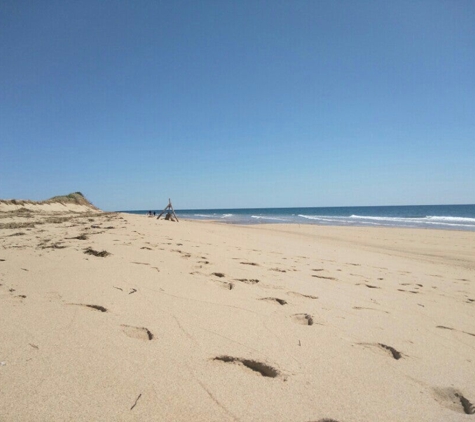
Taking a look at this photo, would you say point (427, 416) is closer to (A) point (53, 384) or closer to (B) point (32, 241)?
(A) point (53, 384)

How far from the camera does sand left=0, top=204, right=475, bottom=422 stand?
55.1 inches

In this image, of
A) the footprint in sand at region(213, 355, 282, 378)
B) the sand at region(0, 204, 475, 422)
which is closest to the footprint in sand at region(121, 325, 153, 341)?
the sand at region(0, 204, 475, 422)

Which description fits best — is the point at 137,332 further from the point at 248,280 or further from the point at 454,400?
the point at 454,400

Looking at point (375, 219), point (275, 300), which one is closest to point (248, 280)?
point (275, 300)

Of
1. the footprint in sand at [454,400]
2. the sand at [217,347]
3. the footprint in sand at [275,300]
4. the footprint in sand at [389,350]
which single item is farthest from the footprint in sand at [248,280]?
the footprint in sand at [454,400]

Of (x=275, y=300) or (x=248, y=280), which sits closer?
(x=275, y=300)

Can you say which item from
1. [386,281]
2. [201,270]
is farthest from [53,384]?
[386,281]

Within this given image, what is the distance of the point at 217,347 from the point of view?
1.91 m

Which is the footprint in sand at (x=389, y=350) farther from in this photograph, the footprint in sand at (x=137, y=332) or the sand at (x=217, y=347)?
the footprint in sand at (x=137, y=332)

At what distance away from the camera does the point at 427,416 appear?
59.4 inches

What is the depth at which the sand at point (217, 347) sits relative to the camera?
1.40m

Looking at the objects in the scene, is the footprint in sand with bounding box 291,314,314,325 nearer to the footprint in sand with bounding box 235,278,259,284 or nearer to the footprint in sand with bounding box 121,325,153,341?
the footprint in sand with bounding box 235,278,259,284

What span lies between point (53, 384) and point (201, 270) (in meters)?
2.53

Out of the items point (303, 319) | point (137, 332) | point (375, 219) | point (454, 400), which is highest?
Answer: point (137, 332)
